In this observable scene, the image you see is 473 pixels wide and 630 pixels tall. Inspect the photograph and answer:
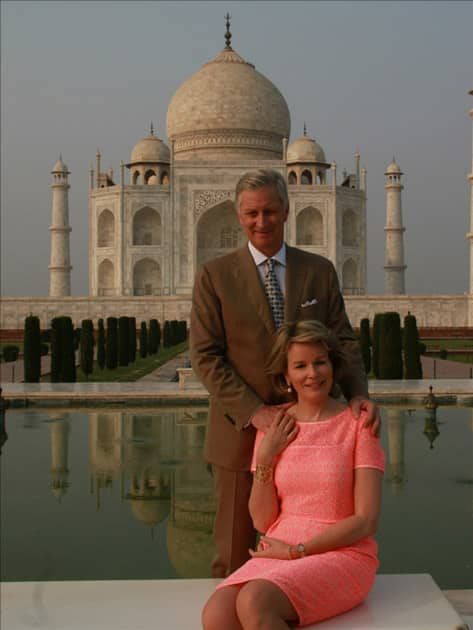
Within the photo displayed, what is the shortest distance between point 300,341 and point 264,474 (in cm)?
31

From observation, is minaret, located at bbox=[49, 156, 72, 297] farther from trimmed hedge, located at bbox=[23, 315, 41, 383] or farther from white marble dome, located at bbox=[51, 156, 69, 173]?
trimmed hedge, located at bbox=[23, 315, 41, 383]

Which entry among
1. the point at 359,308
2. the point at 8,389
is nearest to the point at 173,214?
the point at 359,308

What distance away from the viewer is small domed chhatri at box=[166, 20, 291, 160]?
28266 mm

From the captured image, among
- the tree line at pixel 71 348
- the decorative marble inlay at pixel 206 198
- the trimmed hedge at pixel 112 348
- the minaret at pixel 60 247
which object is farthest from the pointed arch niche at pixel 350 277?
the trimmed hedge at pixel 112 348

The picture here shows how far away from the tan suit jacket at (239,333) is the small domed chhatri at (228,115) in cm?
2609

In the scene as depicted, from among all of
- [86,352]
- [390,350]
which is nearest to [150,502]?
[390,350]

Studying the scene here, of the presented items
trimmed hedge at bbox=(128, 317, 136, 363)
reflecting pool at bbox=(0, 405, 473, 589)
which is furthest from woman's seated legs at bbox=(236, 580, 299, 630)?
trimmed hedge at bbox=(128, 317, 136, 363)

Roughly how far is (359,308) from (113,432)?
17669mm

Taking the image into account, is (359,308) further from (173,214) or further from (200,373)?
(200,373)

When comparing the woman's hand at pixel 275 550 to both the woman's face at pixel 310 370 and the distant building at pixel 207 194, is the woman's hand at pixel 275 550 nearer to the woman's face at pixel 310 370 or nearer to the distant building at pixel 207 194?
the woman's face at pixel 310 370

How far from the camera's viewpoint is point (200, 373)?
2.16m

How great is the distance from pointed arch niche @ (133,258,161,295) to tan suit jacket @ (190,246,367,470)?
971 inches

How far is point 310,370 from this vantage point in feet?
6.50

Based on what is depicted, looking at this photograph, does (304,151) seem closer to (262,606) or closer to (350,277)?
(350,277)
